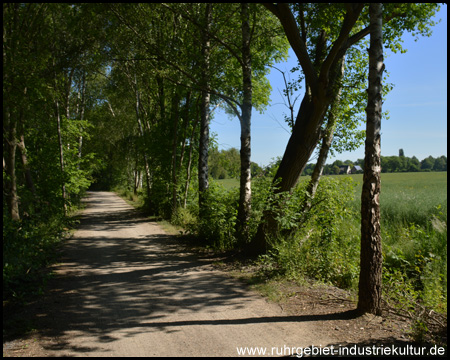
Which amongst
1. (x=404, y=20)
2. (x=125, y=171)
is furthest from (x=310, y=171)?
(x=125, y=171)

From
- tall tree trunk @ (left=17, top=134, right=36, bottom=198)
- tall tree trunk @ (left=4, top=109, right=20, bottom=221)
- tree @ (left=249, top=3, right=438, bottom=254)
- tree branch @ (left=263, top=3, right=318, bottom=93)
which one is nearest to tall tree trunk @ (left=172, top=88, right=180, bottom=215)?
tall tree trunk @ (left=17, top=134, right=36, bottom=198)

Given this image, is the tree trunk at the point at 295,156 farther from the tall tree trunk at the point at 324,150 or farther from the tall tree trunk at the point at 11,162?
the tall tree trunk at the point at 11,162

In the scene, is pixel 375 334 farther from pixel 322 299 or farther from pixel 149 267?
pixel 149 267

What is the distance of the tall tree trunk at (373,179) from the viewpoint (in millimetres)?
5000

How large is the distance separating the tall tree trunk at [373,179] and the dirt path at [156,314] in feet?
3.57

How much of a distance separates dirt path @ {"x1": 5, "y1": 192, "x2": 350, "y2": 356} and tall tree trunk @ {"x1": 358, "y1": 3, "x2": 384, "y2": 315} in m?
1.09

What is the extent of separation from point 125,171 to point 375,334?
4747 cm

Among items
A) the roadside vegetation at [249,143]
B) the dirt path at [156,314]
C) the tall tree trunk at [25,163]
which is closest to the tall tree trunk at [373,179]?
the roadside vegetation at [249,143]

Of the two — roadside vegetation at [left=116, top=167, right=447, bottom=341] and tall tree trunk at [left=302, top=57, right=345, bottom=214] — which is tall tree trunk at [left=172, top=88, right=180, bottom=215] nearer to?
roadside vegetation at [left=116, top=167, right=447, bottom=341]

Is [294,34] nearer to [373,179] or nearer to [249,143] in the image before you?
[249,143]

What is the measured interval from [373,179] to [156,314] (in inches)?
152

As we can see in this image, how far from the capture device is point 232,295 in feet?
20.9

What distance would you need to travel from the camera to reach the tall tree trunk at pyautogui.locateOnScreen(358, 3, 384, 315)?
16.4 feet

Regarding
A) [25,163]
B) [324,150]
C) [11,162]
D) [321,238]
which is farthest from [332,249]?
[25,163]
